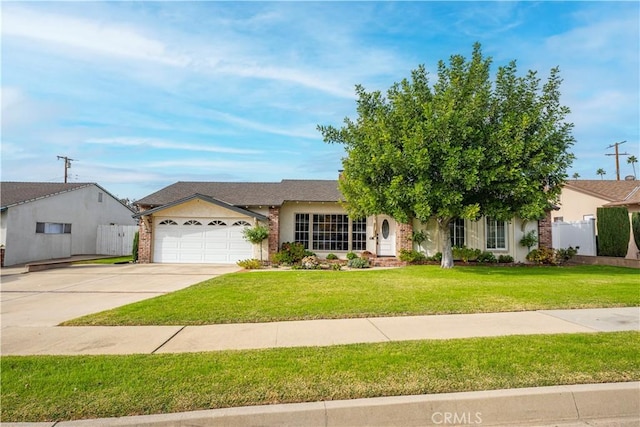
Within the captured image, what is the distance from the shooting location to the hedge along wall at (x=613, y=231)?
17.3 metres

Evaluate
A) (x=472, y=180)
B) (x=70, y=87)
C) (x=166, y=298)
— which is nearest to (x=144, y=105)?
(x=70, y=87)

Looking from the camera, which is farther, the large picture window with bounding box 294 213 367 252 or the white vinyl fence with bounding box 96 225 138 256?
the white vinyl fence with bounding box 96 225 138 256

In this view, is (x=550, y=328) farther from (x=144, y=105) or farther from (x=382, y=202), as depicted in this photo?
(x=144, y=105)

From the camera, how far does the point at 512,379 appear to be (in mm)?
4020

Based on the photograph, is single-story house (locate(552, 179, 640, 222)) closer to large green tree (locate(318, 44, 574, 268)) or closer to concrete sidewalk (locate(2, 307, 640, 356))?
large green tree (locate(318, 44, 574, 268))

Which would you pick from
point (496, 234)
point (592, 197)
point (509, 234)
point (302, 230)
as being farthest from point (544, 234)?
point (302, 230)

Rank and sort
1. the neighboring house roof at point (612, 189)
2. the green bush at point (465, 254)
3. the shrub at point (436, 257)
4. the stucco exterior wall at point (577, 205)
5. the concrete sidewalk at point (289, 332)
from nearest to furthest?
the concrete sidewalk at point (289, 332) < the shrub at point (436, 257) < the green bush at point (465, 254) < the neighboring house roof at point (612, 189) < the stucco exterior wall at point (577, 205)

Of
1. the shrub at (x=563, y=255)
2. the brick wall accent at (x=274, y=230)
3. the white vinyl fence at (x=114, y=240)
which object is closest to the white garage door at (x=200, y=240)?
the brick wall accent at (x=274, y=230)

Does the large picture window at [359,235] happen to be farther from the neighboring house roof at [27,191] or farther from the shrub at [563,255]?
the neighboring house roof at [27,191]

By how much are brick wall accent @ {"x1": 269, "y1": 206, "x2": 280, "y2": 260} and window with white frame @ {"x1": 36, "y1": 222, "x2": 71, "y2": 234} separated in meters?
12.9

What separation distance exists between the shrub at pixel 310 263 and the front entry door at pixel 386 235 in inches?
142

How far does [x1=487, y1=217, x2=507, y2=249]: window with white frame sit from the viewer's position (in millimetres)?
17750

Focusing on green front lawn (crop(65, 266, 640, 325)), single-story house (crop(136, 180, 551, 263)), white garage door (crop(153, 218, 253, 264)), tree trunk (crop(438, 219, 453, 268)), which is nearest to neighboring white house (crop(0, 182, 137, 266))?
single-story house (crop(136, 180, 551, 263))

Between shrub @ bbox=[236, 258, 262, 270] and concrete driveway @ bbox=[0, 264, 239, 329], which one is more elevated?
shrub @ bbox=[236, 258, 262, 270]
